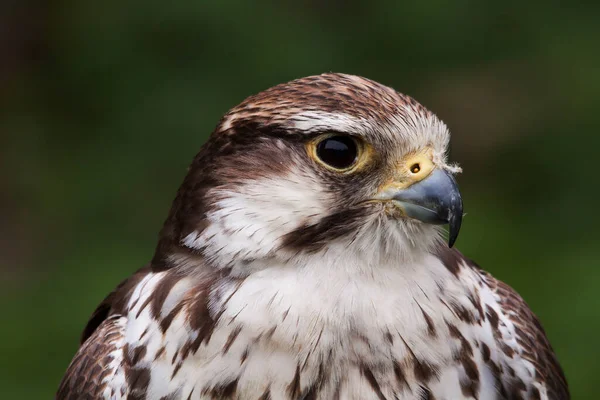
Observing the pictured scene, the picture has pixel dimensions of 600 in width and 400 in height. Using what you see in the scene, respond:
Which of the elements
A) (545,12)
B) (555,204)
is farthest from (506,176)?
(545,12)

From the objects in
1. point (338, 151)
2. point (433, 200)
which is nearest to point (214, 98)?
point (338, 151)

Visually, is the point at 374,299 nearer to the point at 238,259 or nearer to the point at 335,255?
the point at 335,255

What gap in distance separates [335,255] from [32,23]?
22.5 feet

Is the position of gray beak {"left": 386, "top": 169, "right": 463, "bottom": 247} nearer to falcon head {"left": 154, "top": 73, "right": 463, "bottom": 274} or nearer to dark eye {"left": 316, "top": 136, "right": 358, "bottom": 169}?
falcon head {"left": 154, "top": 73, "right": 463, "bottom": 274}

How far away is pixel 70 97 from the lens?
8.96 m

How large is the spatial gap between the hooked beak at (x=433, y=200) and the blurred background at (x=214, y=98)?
4.40 m

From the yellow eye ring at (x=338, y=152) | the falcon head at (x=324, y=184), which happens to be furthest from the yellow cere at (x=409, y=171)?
the yellow eye ring at (x=338, y=152)

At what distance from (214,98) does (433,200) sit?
18.0 ft

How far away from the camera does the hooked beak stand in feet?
10.2

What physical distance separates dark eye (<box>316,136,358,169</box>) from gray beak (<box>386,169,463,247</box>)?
0.56 feet

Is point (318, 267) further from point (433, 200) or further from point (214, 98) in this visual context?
point (214, 98)

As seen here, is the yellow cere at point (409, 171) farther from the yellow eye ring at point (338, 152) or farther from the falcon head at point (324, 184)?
the yellow eye ring at point (338, 152)

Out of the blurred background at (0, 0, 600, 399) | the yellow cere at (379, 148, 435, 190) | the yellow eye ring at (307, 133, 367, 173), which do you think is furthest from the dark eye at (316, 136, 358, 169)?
the blurred background at (0, 0, 600, 399)

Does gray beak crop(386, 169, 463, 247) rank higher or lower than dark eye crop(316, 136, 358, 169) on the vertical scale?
lower
